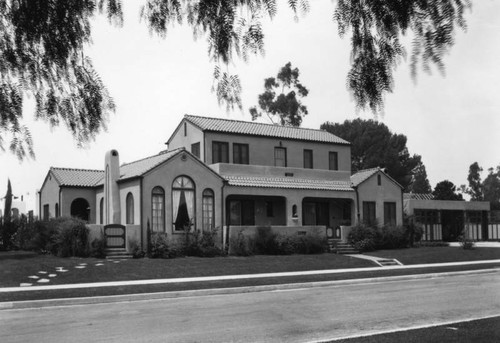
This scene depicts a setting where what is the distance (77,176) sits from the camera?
1491 inches

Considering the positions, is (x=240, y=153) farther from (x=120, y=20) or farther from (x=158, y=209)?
(x=120, y=20)

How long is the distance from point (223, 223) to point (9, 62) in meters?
29.9

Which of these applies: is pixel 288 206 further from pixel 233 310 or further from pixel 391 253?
pixel 233 310

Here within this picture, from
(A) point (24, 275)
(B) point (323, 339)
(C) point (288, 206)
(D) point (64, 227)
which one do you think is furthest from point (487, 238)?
(B) point (323, 339)

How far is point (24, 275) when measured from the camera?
2181cm

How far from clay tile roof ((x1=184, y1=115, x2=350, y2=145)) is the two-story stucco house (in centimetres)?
8

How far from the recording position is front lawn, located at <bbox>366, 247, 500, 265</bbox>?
3171cm

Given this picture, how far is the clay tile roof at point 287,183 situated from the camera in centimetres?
3524

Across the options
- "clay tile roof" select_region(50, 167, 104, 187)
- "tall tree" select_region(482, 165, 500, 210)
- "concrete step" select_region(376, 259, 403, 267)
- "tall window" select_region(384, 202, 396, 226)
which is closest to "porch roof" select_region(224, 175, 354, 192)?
"tall window" select_region(384, 202, 396, 226)

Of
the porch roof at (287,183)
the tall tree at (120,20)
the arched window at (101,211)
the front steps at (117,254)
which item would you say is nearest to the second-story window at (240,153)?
the porch roof at (287,183)

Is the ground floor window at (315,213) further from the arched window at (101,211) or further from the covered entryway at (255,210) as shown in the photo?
the arched window at (101,211)

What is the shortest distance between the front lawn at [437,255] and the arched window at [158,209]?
39.3 ft

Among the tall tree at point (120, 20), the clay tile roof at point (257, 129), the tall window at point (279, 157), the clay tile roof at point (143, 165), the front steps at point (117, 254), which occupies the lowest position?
the front steps at point (117, 254)

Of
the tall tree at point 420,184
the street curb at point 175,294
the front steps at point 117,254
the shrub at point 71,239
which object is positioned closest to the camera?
the street curb at point 175,294
